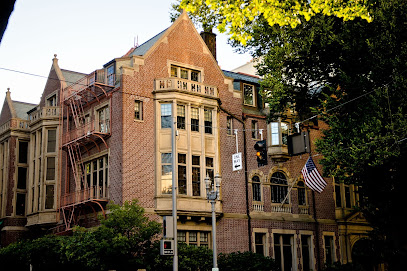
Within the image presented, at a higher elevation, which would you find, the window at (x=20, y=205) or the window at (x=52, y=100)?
the window at (x=52, y=100)

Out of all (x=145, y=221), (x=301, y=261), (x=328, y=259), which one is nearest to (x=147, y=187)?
(x=145, y=221)

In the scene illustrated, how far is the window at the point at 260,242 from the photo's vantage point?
1318 inches

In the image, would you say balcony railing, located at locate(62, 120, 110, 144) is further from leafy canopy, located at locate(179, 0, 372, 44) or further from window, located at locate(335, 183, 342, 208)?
leafy canopy, located at locate(179, 0, 372, 44)

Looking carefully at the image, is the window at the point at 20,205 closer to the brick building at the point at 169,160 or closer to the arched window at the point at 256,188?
the brick building at the point at 169,160

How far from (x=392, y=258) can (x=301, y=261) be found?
11151mm

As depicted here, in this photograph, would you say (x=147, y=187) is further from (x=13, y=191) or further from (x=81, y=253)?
(x=13, y=191)

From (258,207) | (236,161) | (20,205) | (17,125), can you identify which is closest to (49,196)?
(20,205)

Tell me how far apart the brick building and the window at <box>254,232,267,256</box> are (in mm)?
66

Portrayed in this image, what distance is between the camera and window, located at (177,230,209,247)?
98.4 feet

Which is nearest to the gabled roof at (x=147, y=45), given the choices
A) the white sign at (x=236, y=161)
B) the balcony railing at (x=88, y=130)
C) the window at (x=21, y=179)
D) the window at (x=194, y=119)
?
the window at (x=194, y=119)

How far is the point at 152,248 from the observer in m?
26.0

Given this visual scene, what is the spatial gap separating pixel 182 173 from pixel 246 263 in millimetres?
6291

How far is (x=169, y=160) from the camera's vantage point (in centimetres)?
3025

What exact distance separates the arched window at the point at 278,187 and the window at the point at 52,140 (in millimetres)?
15001
